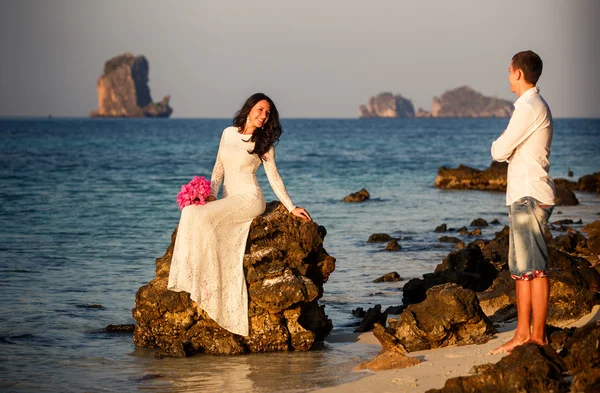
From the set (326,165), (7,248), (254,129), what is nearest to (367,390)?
(254,129)

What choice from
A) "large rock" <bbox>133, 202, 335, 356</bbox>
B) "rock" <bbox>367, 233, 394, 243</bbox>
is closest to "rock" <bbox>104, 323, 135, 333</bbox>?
"large rock" <bbox>133, 202, 335, 356</bbox>

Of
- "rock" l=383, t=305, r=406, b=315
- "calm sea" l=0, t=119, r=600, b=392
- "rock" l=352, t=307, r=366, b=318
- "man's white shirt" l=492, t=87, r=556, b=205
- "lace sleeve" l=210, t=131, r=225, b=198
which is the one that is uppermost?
"man's white shirt" l=492, t=87, r=556, b=205

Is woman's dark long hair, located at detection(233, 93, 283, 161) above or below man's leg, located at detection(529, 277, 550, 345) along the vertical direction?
above

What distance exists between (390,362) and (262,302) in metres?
1.78

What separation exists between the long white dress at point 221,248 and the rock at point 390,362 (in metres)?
1.68

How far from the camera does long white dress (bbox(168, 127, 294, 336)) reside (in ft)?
30.3

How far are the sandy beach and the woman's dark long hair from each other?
2832mm

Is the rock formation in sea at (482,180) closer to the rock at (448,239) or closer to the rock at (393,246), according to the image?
the rock at (448,239)

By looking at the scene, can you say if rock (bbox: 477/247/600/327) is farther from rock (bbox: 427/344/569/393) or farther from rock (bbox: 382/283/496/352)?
rock (bbox: 427/344/569/393)

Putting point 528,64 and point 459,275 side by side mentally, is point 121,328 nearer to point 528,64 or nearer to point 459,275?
point 459,275

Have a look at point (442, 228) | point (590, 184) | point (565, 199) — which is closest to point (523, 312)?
point (442, 228)

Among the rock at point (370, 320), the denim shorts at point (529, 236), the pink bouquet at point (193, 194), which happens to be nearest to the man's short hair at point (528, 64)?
the denim shorts at point (529, 236)

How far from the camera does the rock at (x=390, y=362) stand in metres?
8.16

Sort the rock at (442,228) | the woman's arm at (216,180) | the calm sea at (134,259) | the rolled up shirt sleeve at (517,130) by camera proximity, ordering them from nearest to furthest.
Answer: the rolled up shirt sleeve at (517,130) < the calm sea at (134,259) < the woman's arm at (216,180) < the rock at (442,228)
